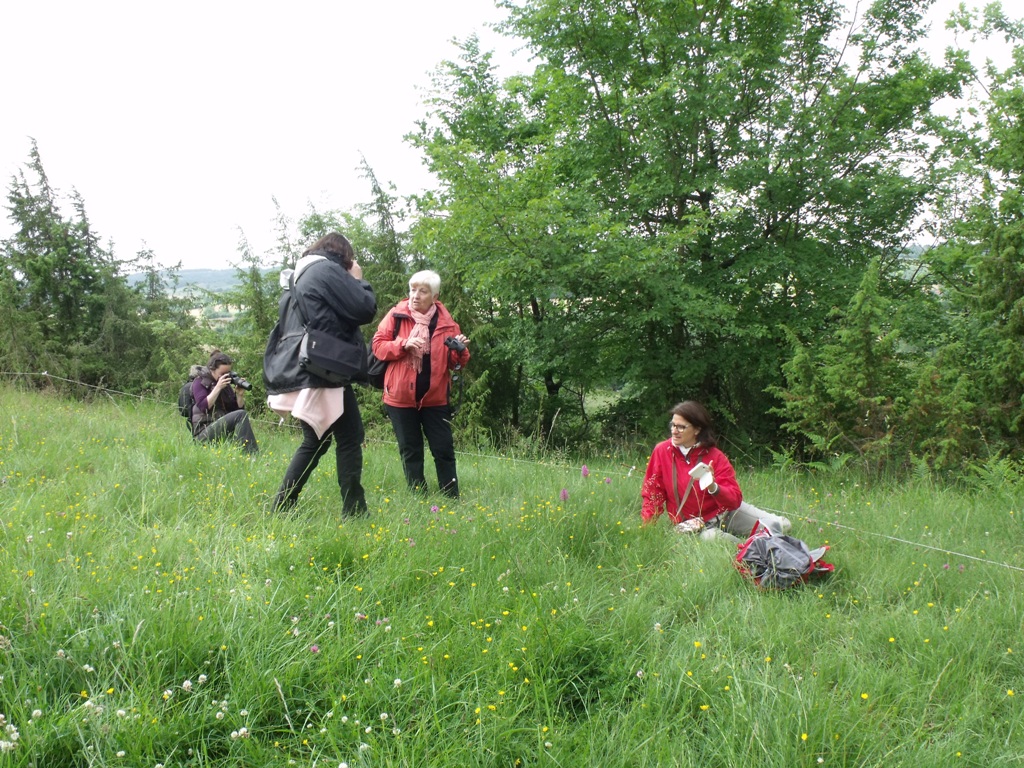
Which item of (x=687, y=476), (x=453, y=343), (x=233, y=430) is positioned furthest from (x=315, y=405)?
(x=233, y=430)

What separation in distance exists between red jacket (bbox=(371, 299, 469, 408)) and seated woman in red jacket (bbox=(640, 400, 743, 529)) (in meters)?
1.49

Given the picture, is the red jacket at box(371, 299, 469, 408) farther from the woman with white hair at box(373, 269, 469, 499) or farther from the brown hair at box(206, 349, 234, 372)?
the brown hair at box(206, 349, 234, 372)

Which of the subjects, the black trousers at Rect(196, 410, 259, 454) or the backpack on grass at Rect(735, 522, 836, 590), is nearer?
the backpack on grass at Rect(735, 522, 836, 590)

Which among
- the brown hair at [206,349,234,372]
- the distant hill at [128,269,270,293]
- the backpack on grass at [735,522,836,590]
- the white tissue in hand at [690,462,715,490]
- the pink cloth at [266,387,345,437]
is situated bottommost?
the backpack on grass at [735,522,836,590]

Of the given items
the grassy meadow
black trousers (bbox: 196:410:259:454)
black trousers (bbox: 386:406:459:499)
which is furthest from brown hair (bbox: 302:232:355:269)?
black trousers (bbox: 196:410:259:454)

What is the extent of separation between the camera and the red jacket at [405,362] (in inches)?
189

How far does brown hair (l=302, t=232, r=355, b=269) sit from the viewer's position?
4191mm

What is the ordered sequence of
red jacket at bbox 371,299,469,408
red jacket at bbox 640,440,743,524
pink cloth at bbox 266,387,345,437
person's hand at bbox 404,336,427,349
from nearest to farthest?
pink cloth at bbox 266,387,345,437 → red jacket at bbox 640,440,743,524 → person's hand at bbox 404,336,427,349 → red jacket at bbox 371,299,469,408

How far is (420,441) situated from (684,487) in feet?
5.90

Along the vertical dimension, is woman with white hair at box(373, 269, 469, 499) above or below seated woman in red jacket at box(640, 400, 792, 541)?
above

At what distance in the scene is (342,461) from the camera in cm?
410

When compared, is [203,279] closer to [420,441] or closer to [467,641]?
[420,441]

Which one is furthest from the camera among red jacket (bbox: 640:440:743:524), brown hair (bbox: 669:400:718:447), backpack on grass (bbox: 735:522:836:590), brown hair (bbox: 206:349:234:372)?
brown hair (bbox: 206:349:234:372)

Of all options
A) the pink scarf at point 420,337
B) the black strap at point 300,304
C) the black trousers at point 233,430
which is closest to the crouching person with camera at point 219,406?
the black trousers at point 233,430
